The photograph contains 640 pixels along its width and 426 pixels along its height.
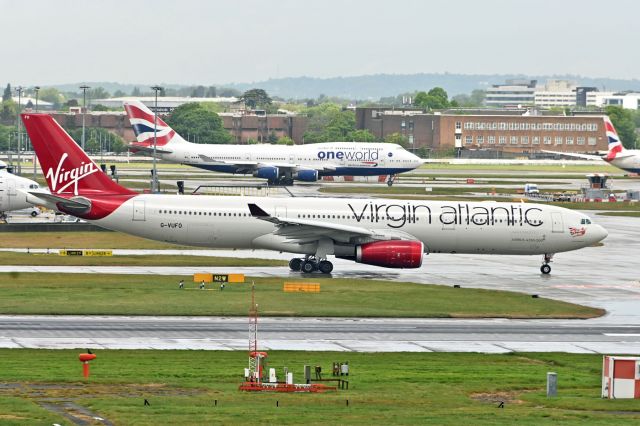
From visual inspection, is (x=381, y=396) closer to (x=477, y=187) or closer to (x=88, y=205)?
(x=88, y=205)

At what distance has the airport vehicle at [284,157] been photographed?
5704 inches

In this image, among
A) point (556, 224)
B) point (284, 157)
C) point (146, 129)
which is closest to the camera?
point (556, 224)

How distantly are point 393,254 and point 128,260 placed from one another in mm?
15462

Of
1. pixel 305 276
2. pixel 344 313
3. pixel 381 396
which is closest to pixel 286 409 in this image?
pixel 381 396

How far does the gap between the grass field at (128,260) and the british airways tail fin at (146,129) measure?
75.7 m

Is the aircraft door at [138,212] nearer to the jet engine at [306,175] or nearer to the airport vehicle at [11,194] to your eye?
the airport vehicle at [11,194]

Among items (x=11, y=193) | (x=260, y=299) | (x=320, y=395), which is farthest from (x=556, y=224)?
(x=11, y=193)

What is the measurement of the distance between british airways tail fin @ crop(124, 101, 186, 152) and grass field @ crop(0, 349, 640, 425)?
10715 cm

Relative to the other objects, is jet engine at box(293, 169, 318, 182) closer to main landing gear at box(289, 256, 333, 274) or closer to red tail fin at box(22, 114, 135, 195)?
main landing gear at box(289, 256, 333, 274)

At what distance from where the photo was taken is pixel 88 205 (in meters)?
65.5

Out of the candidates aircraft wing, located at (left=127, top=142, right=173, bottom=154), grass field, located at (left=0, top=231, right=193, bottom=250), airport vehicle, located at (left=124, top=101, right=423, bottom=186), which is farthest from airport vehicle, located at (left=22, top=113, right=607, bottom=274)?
aircraft wing, located at (left=127, top=142, right=173, bottom=154)

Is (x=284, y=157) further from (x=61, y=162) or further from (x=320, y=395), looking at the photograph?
(x=320, y=395)

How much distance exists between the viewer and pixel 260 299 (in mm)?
55562

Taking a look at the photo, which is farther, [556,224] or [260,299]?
[556,224]
